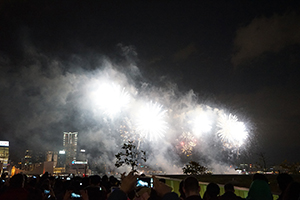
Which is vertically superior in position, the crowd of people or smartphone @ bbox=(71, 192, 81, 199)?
the crowd of people

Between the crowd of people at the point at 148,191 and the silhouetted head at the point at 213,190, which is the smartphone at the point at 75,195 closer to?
the crowd of people at the point at 148,191

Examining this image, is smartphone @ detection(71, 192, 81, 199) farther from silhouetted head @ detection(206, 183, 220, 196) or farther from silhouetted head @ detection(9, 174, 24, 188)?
silhouetted head @ detection(206, 183, 220, 196)

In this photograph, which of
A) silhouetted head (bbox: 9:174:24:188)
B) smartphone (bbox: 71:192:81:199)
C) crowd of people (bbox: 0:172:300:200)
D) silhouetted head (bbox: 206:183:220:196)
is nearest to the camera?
crowd of people (bbox: 0:172:300:200)

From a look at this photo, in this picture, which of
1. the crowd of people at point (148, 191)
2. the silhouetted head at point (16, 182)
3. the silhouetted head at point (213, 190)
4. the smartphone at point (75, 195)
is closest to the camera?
the crowd of people at point (148, 191)

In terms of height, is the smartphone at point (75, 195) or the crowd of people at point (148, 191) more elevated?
the crowd of people at point (148, 191)

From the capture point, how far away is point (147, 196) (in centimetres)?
323

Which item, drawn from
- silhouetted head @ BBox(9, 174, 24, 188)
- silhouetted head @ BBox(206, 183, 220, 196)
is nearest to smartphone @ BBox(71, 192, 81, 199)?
silhouetted head @ BBox(9, 174, 24, 188)

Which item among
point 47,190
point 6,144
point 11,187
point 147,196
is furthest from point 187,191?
point 6,144

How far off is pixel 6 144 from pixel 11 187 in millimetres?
139188

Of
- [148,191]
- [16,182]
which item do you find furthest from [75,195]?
[148,191]

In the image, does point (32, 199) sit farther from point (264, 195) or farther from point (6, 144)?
point (6, 144)

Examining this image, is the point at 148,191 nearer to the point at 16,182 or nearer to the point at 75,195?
the point at 75,195

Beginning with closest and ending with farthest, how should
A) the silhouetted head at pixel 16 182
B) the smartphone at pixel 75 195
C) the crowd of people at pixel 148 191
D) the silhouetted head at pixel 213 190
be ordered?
the crowd of people at pixel 148 191 < the silhouetted head at pixel 16 182 < the smartphone at pixel 75 195 < the silhouetted head at pixel 213 190

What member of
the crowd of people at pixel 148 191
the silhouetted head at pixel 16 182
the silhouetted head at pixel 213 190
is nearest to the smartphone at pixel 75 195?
the crowd of people at pixel 148 191
